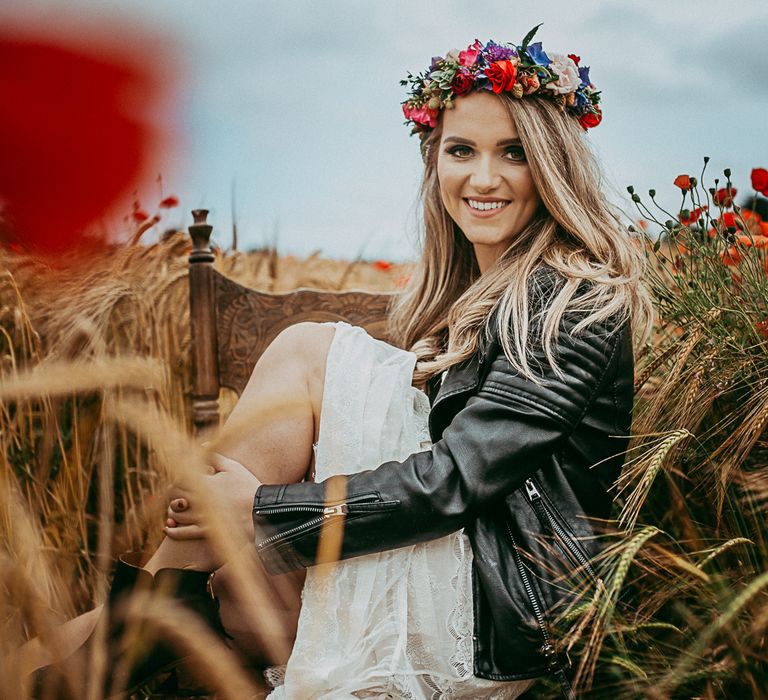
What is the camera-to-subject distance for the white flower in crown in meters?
2.00

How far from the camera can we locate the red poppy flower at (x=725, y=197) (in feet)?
5.91

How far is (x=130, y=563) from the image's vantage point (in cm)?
163

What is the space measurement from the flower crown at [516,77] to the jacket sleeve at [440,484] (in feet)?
2.34

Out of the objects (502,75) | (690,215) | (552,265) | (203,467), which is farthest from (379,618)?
(502,75)

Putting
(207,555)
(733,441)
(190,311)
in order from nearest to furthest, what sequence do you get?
(733,441) → (207,555) → (190,311)

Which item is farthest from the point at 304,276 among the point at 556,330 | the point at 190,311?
the point at 556,330

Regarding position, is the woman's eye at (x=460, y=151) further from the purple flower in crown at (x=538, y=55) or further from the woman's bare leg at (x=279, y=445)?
the woman's bare leg at (x=279, y=445)

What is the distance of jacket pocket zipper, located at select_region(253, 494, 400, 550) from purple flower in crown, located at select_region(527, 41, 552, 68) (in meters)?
1.15

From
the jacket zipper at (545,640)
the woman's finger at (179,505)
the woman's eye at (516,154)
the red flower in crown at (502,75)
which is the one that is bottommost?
the jacket zipper at (545,640)

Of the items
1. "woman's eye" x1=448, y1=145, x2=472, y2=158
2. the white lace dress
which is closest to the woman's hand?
the white lace dress

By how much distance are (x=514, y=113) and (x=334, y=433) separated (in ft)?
2.95

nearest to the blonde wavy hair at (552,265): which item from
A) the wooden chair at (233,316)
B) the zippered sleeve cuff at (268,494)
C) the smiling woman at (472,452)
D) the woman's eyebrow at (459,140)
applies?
the smiling woman at (472,452)

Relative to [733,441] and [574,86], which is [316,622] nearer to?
[733,441]

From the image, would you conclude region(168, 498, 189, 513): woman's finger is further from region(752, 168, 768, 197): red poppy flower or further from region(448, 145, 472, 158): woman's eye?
region(752, 168, 768, 197): red poppy flower
